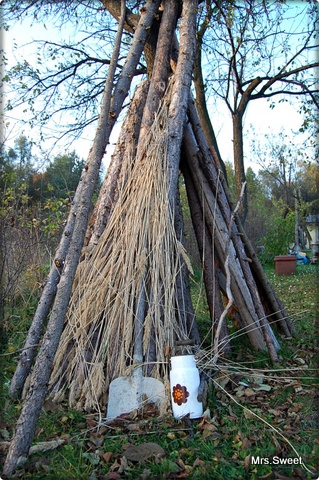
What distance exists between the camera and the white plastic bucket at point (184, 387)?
2.60 m

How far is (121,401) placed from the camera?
9.12ft

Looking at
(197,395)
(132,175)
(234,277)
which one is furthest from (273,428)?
(132,175)

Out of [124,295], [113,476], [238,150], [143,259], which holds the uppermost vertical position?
[238,150]

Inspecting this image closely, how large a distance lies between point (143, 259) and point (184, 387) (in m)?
0.96

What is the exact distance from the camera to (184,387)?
8.59 ft

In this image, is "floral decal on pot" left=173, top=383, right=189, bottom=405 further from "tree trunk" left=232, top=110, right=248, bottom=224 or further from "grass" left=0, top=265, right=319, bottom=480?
"tree trunk" left=232, top=110, right=248, bottom=224

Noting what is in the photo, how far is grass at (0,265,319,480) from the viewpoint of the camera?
83.9 inches

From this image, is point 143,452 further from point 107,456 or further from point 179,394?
point 179,394

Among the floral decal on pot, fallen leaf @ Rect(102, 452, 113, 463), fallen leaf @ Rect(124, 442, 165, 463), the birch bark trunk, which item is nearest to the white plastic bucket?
the floral decal on pot

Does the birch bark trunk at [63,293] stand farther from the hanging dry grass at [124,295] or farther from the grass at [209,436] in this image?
the hanging dry grass at [124,295]

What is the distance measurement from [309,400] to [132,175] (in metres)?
2.17

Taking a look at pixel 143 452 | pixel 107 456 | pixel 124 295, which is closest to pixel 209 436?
pixel 143 452

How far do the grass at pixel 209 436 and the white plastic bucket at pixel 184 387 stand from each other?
63 mm

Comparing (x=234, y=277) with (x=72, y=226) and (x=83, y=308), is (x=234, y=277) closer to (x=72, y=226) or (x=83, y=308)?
(x=83, y=308)
